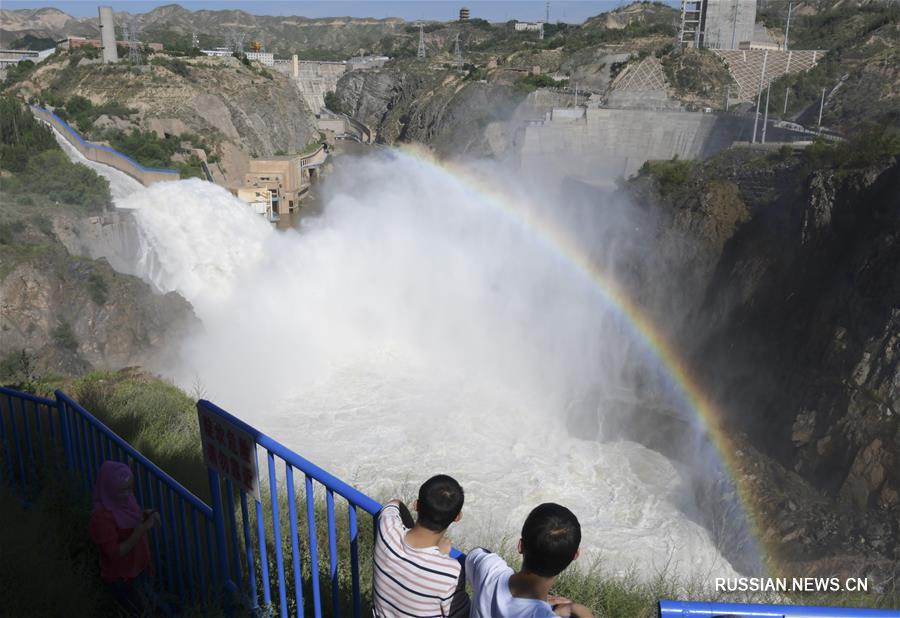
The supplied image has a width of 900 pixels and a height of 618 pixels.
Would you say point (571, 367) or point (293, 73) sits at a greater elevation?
point (293, 73)

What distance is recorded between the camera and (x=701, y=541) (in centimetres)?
1180

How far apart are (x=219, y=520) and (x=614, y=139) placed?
3230 cm

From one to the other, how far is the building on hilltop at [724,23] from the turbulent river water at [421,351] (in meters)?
30.7

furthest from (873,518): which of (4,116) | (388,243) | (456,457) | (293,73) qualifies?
(293,73)

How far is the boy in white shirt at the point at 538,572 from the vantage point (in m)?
2.07

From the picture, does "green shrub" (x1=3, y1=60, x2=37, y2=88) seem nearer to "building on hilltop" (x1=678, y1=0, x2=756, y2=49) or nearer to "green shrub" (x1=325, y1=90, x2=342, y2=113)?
"green shrub" (x1=325, y1=90, x2=342, y2=113)

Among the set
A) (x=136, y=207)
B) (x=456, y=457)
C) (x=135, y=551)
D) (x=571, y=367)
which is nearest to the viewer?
(x=135, y=551)

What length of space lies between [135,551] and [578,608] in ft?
7.56

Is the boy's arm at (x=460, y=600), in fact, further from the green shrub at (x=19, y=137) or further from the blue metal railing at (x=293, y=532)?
the green shrub at (x=19, y=137)

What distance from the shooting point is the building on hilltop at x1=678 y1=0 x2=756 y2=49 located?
162 feet

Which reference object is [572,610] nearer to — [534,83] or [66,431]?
[66,431]

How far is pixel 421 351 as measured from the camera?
19.9 m

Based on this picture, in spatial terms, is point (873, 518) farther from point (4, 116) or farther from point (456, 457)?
point (4, 116)

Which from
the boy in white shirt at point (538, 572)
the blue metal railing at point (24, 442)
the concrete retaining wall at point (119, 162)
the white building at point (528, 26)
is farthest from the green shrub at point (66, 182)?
the white building at point (528, 26)
